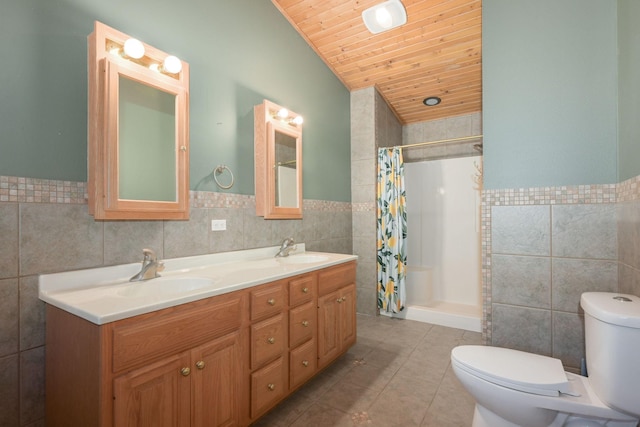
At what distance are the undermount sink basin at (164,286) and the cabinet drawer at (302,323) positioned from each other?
1.78ft

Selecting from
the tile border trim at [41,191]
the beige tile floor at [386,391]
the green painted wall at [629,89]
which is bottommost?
the beige tile floor at [386,391]

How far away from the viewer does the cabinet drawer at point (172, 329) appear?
37.9 inches

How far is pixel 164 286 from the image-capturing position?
4.84ft

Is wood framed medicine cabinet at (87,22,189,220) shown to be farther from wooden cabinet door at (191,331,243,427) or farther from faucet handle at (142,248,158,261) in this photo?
wooden cabinet door at (191,331,243,427)

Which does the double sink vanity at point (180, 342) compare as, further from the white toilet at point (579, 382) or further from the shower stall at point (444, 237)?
the shower stall at point (444, 237)

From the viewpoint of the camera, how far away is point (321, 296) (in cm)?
194

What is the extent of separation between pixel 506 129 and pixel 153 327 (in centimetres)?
221

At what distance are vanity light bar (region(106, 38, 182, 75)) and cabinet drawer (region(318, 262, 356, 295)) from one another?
1.45 metres

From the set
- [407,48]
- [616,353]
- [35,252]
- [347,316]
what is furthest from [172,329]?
[407,48]

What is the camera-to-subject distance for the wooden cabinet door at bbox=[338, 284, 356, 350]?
7.06 ft

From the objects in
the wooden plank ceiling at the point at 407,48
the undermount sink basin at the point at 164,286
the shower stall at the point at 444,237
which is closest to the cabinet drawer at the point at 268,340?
the undermount sink basin at the point at 164,286

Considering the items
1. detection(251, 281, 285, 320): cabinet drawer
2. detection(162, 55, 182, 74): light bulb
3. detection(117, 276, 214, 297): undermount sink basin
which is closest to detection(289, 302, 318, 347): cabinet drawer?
detection(251, 281, 285, 320): cabinet drawer

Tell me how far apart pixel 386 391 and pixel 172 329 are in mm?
1429

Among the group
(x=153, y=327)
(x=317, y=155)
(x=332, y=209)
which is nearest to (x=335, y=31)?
(x=317, y=155)
